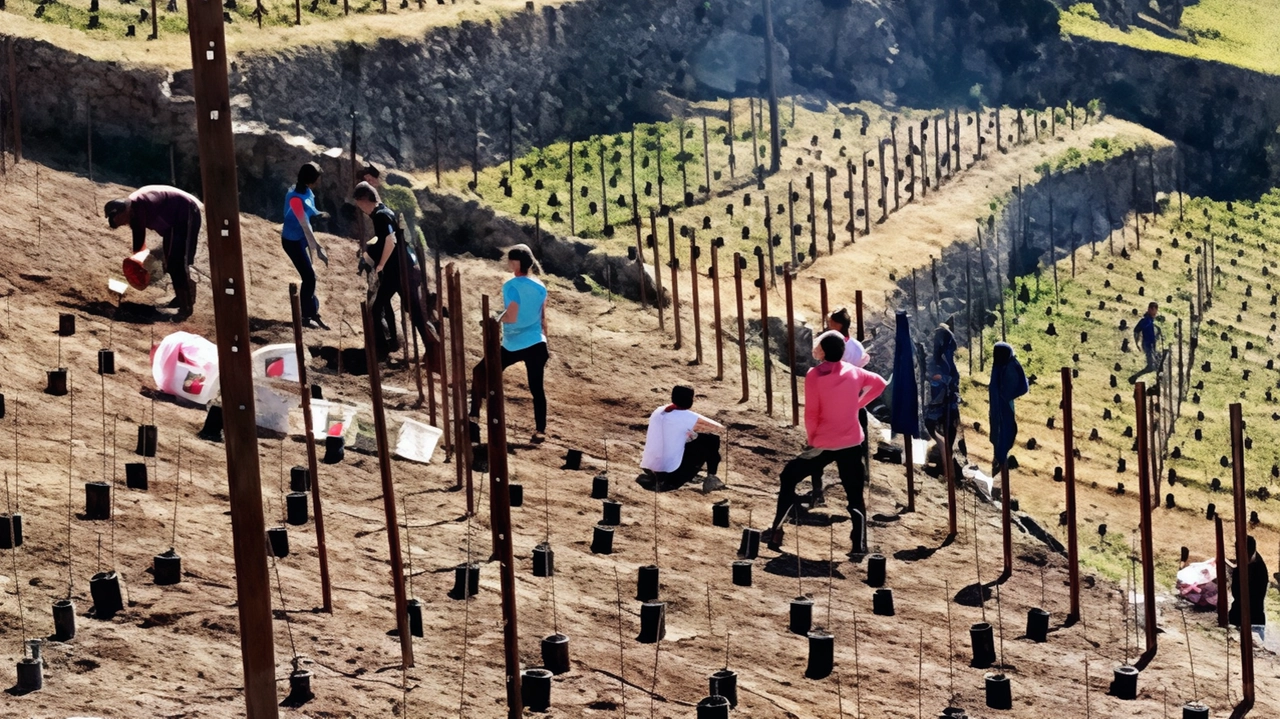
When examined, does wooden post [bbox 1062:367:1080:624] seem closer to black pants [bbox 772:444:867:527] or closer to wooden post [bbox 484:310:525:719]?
black pants [bbox 772:444:867:527]

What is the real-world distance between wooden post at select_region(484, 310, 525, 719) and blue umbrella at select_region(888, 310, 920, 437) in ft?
19.8

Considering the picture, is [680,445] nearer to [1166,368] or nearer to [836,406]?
[836,406]

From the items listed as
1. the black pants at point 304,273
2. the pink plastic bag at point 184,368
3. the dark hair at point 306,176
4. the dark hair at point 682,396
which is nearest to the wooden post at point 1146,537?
the dark hair at point 682,396

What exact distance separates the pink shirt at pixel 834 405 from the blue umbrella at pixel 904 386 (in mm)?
1623

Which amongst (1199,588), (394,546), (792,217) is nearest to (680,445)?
(1199,588)

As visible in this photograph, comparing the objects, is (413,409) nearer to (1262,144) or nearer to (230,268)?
(230,268)

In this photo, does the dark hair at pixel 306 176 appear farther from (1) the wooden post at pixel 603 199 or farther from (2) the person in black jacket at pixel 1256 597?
(1) the wooden post at pixel 603 199

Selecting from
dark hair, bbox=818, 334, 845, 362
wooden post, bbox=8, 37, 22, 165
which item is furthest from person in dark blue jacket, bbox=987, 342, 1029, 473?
wooden post, bbox=8, 37, 22, 165

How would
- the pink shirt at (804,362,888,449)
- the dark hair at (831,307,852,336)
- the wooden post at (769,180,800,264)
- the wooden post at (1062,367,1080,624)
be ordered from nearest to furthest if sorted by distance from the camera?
the wooden post at (1062,367,1080,624), the pink shirt at (804,362,888,449), the dark hair at (831,307,852,336), the wooden post at (769,180,800,264)

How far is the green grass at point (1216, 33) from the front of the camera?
188 feet

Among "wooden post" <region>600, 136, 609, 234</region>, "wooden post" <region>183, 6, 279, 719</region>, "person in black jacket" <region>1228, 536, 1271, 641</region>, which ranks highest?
"wooden post" <region>183, 6, 279, 719</region>

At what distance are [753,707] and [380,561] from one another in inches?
112

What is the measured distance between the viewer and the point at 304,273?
17.3 m

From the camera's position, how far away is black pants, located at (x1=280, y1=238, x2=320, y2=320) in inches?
674
